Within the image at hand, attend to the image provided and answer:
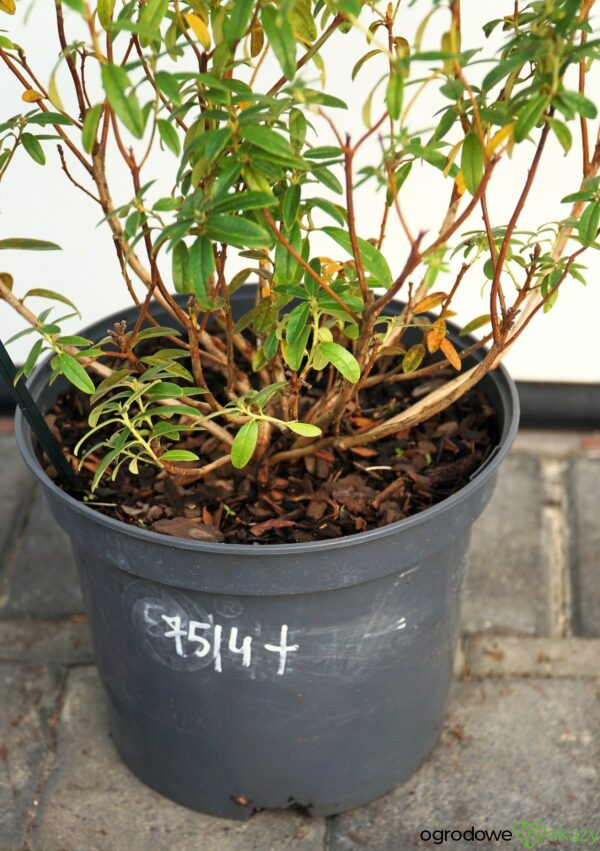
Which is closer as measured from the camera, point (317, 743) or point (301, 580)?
point (301, 580)

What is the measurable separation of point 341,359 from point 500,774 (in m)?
0.83

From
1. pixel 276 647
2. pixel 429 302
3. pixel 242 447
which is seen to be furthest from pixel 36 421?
pixel 429 302

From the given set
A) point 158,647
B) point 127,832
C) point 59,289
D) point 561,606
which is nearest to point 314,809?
point 127,832

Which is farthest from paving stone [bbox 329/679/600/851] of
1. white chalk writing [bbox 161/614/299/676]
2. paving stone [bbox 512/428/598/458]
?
paving stone [bbox 512/428/598/458]

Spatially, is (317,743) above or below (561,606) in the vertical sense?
above

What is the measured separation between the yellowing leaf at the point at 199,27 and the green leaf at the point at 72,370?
Answer: 0.39 metres

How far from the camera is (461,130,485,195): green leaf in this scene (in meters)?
1.05

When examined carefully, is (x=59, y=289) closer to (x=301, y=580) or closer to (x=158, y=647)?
(x=158, y=647)

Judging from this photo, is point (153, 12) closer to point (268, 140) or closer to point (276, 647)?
point (268, 140)

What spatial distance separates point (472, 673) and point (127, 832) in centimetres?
66

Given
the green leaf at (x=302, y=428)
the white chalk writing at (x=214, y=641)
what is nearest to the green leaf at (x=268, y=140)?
the green leaf at (x=302, y=428)

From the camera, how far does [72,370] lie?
3.94ft

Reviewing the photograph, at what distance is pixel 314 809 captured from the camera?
1.54m

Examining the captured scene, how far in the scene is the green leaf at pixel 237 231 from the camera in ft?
3.19
